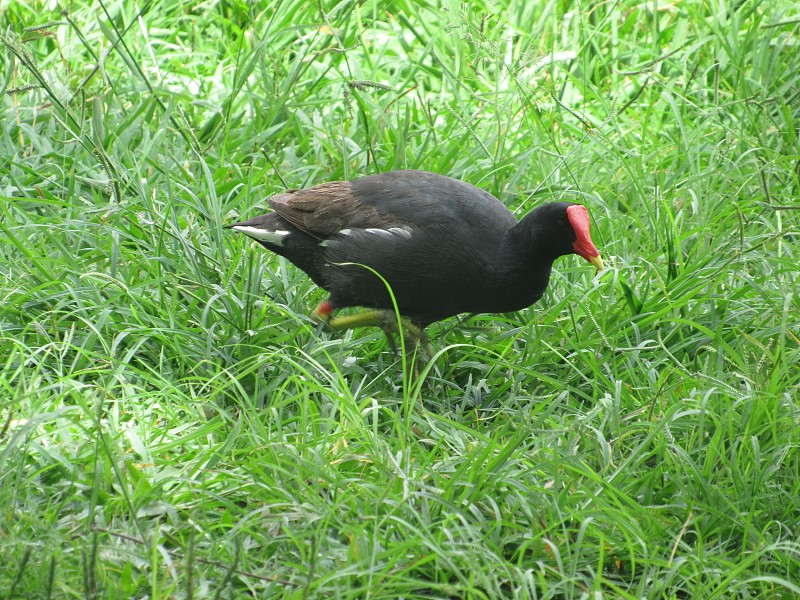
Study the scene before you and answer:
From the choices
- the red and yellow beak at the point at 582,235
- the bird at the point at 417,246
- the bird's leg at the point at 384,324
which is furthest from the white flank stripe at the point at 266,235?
the red and yellow beak at the point at 582,235

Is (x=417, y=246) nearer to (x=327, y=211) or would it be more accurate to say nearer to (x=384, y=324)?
(x=384, y=324)

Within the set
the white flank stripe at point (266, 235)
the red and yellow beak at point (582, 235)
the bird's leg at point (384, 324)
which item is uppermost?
the white flank stripe at point (266, 235)

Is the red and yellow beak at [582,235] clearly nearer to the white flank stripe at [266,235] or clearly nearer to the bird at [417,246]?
the bird at [417,246]

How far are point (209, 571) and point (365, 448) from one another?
0.68 metres

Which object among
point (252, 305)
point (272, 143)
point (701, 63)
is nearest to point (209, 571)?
point (252, 305)

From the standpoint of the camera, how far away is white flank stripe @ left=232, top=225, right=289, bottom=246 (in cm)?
409

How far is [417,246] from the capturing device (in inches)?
152

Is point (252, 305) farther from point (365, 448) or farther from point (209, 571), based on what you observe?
point (209, 571)

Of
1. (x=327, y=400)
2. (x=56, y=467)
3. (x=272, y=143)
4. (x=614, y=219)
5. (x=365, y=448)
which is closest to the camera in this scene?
(x=56, y=467)

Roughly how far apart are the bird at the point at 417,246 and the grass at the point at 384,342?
17cm

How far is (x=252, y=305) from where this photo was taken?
12.6 ft

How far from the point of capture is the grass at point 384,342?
2828mm

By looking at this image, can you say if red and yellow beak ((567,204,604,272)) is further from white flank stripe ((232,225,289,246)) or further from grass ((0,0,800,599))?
white flank stripe ((232,225,289,246))

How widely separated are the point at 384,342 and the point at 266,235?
1.98 ft
